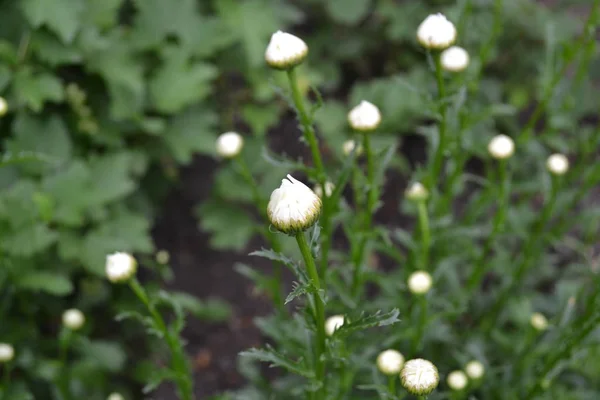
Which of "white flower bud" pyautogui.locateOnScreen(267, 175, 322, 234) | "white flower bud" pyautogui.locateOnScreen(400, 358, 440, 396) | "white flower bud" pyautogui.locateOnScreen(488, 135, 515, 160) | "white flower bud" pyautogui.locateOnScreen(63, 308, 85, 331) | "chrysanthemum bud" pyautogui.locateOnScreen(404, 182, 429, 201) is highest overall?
"white flower bud" pyautogui.locateOnScreen(488, 135, 515, 160)

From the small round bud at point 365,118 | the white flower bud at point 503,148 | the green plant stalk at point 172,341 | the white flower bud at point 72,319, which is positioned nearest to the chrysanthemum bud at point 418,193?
the white flower bud at point 503,148

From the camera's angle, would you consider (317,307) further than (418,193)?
No

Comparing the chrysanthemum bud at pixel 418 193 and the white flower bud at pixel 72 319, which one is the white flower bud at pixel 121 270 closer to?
the white flower bud at pixel 72 319

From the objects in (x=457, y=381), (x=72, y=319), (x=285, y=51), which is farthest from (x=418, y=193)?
(x=72, y=319)

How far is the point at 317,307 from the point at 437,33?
24.6 inches

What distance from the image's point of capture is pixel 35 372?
1.98 m

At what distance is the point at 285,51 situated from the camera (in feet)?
4.23

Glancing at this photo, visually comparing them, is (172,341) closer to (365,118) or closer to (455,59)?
(365,118)

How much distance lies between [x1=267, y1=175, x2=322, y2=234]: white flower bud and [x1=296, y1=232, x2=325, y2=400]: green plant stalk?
0.10 feet

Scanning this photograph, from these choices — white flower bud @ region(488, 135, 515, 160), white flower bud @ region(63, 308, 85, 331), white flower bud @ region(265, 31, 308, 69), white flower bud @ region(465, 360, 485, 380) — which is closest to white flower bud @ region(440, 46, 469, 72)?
white flower bud @ region(488, 135, 515, 160)

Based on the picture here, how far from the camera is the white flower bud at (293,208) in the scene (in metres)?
0.97

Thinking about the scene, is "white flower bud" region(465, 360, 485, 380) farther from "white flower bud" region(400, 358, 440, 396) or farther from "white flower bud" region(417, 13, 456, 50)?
"white flower bud" region(417, 13, 456, 50)

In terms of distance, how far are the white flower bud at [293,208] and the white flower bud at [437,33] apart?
0.55 meters

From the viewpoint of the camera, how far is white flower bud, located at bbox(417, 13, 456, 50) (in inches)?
52.7
